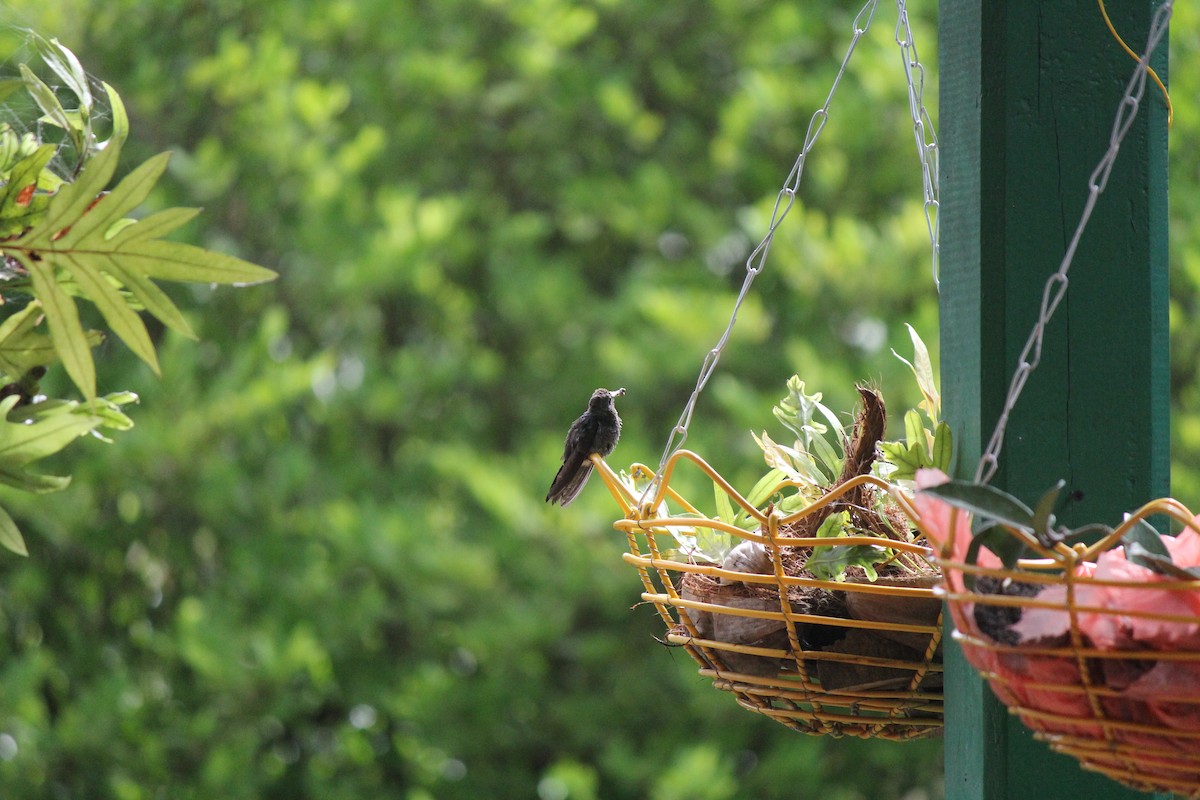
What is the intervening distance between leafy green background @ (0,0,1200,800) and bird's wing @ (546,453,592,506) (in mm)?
1431

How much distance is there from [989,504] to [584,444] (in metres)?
0.64

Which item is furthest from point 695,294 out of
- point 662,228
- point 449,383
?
point 449,383

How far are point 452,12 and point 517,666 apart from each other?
180cm

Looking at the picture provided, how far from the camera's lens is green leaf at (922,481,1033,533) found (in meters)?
0.62

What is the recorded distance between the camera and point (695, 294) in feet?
9.59

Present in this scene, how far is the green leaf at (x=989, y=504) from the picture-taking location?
620 mm

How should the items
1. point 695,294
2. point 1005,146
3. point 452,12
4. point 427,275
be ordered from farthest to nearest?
1. point 452,12
2. point 427,275
3. point 695,294
4. point 1005,146

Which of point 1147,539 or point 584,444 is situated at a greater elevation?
point 1147,539

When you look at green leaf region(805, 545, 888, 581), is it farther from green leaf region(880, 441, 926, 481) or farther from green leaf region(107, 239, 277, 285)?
green leaf region(107, 239, 277, 285)

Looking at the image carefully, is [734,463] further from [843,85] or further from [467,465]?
[843,85]

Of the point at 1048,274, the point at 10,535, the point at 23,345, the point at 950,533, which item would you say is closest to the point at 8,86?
the point at 23,345

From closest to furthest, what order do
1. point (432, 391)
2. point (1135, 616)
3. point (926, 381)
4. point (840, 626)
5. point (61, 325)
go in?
point (1135, 616)
point (61, 325)
point (840, 626)
point (926, 381)
point (432, 391)

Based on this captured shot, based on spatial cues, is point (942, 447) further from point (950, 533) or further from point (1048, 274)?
point (950, 533)

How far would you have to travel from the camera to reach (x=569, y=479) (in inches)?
49.0
